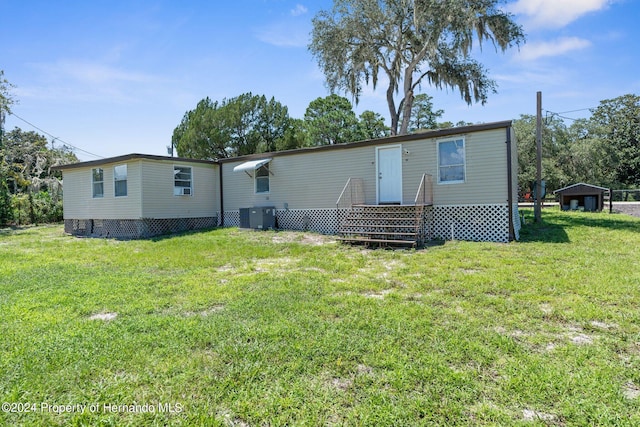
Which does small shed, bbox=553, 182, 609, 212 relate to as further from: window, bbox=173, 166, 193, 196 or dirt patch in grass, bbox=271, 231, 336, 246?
window, bbox=173, 166, 193, 196

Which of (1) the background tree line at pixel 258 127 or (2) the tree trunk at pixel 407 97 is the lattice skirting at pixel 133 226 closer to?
(1) the background tree line at pixel 258 127

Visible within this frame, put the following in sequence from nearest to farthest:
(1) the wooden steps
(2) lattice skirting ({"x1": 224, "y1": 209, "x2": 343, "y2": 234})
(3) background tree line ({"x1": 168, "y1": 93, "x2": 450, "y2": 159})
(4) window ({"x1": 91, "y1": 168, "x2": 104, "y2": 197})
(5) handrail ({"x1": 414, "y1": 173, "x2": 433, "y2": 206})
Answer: (1) the wooden steps
(5) handrail ({"x1": 414, "y1": 173, "x2": 433, "y2": 206})
(2) lattice skirting ({"x1": 224, "y1": 209, "x2": 343, "y2": 234})
(4) window ({"x1": 91, "y1": 168, "x2": 104, "y2": 197})
(3) background tree line ({"x1": 168, "y1": 93, "x2": 450, "y2": 159})

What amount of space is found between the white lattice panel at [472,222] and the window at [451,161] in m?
0.80

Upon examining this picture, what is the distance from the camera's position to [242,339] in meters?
3.12

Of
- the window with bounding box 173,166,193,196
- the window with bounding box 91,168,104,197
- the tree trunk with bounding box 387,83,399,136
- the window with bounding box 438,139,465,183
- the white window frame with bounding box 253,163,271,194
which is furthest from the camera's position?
the tree trunk with bounding box 387,83,399,136

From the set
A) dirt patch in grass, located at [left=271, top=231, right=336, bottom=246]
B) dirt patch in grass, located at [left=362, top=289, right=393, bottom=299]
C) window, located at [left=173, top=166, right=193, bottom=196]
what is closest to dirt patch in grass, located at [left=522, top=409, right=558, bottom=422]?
dirt patch in grass, located at [left=362, top=289, right=393, bottom=299]

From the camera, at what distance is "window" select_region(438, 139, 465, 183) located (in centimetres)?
938


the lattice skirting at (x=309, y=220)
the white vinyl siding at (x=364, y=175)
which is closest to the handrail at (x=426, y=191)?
the white vinyl siding at (x=364, y=175)

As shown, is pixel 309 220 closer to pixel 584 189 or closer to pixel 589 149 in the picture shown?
pixel 584 189

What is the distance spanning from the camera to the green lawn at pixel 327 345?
6.97 ft

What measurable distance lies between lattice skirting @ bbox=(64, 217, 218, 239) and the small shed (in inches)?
701

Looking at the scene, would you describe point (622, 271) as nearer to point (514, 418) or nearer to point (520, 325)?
point (520, 325)

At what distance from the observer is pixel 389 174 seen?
10.5 metres

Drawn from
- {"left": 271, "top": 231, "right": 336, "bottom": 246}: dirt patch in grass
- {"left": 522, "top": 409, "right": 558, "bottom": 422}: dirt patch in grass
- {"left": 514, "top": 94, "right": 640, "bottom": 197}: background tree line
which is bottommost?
{"left": 522, "top": 409, "right": 558, "bottom": 422}: dirt patch in grass
